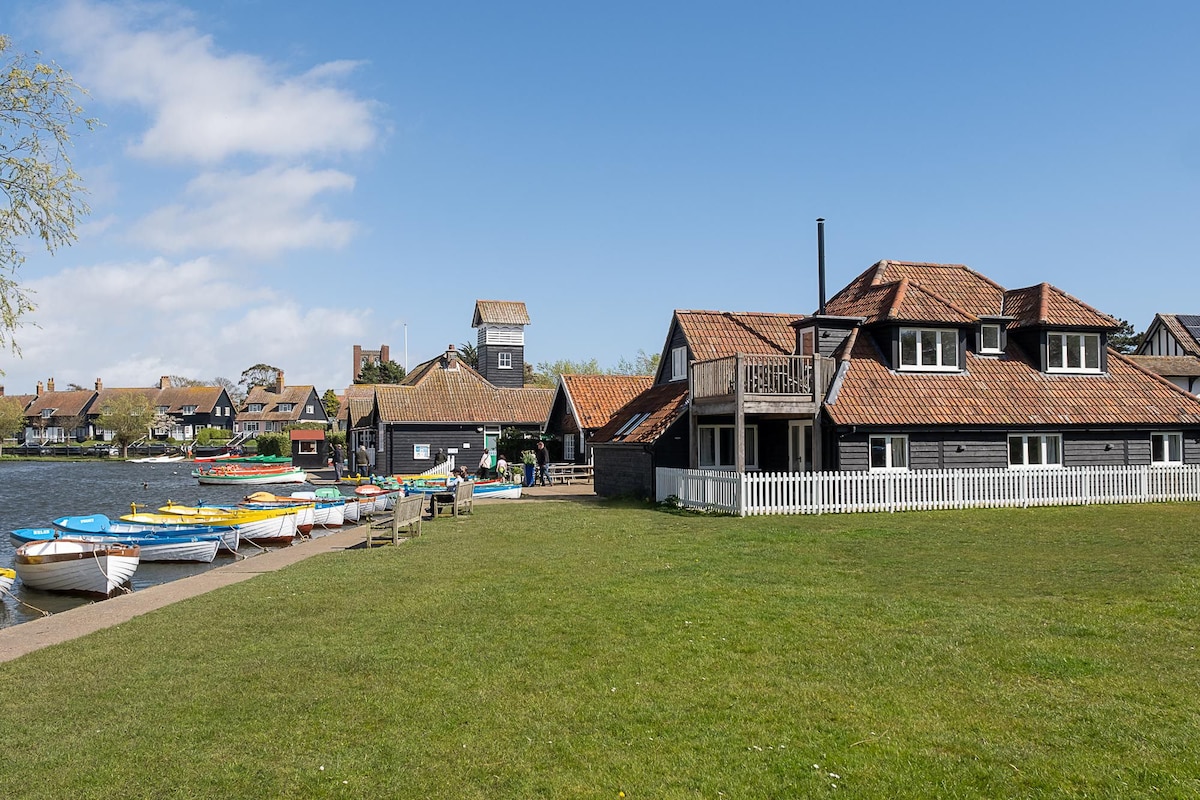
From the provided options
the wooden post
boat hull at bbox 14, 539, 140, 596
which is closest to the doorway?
the wooden post

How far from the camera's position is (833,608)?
11930 millimetres

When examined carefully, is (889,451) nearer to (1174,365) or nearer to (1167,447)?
(1167,447)

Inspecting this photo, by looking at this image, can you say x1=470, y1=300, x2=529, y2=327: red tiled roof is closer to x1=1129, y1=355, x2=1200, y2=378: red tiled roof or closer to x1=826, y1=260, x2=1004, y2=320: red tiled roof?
x1=826, y1=260, x2=1004, y2=320: red tiled roof

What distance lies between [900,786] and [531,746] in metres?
2.76

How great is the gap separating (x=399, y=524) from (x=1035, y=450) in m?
19.7

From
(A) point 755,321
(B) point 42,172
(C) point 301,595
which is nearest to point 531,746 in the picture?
(C) point 301,595

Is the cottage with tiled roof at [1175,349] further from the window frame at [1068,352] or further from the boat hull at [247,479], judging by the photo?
the boat hull at [247,479]

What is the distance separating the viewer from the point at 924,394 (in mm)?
28094

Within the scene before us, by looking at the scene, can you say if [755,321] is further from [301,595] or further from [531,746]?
[531,746]

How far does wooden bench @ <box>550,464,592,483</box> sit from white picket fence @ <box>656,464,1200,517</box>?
576 inches

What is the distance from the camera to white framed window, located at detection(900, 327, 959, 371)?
29.2 meters

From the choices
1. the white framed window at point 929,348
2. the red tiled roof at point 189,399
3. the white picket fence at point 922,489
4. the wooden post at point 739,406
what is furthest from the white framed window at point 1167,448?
the red tiled roof at point 189,399

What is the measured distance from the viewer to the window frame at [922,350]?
29062 mm

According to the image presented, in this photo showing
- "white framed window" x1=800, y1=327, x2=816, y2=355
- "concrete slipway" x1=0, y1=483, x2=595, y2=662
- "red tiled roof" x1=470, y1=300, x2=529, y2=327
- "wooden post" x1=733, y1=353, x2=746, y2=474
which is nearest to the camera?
"concrete slipway" x1=0, y1=483, x2=595, y2=662
